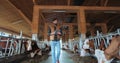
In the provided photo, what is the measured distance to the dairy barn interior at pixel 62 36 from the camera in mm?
4261

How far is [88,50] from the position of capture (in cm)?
673

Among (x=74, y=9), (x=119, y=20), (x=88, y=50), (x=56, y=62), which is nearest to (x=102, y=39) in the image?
(x=88, y=50)

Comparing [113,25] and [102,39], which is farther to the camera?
[113,25]

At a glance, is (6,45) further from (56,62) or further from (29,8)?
(29,8)

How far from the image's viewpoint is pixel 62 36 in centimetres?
1146

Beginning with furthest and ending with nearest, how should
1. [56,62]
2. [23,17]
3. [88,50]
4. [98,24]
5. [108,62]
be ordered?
[98,24] → [23,17] → [88,50] → [56,62] → [108,62]

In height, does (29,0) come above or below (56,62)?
above

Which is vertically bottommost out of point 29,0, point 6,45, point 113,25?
point 6,45

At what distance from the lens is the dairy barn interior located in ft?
14.0

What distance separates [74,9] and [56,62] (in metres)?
9.97

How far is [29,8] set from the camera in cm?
1598

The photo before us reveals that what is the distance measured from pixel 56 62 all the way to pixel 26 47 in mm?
2834

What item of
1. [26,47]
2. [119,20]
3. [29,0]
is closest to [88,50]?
[26,47]

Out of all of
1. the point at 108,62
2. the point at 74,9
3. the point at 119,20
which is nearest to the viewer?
the point at 108,62
